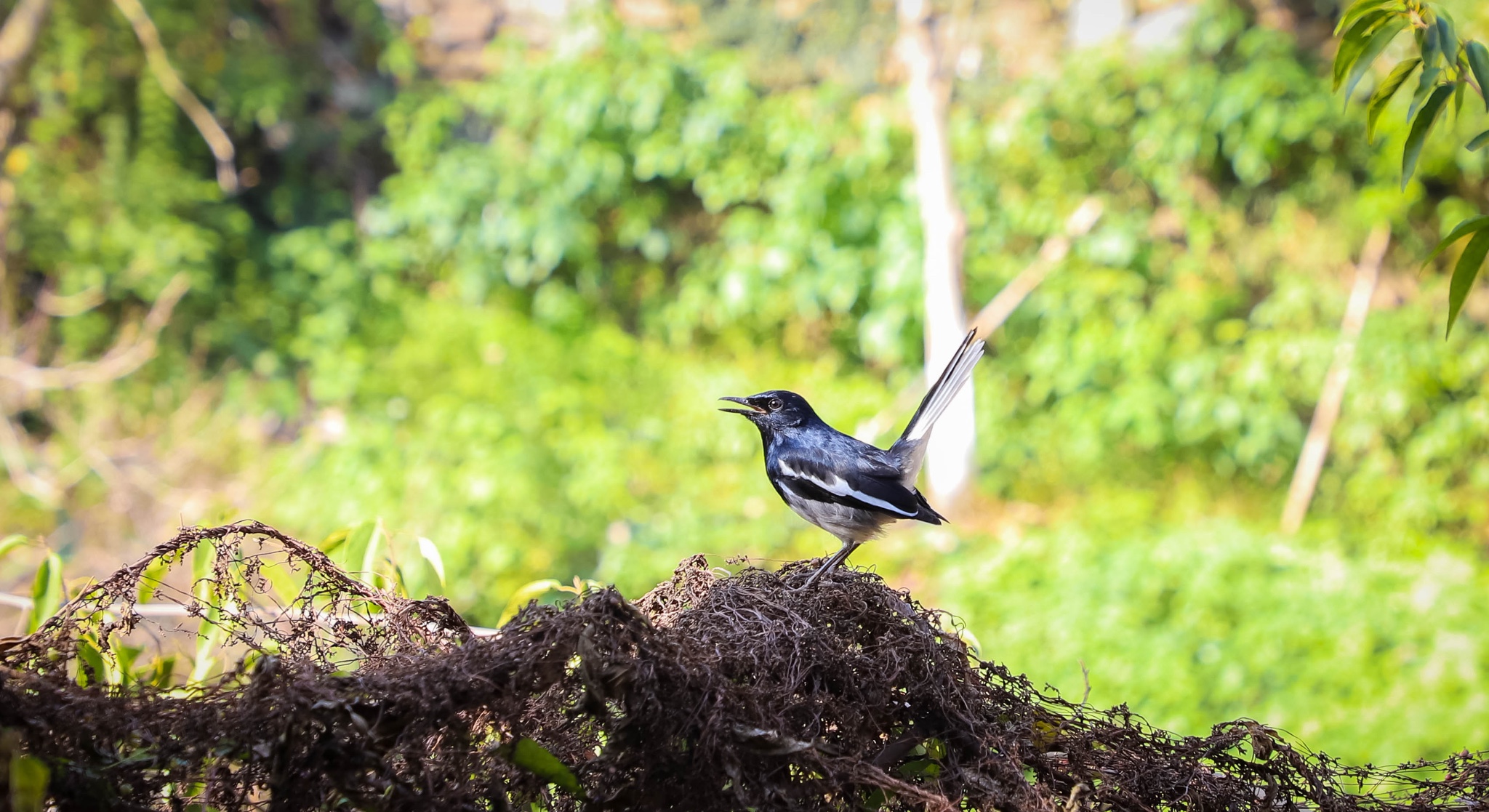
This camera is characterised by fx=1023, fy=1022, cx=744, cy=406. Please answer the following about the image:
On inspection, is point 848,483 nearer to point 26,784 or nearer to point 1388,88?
point 1388,88

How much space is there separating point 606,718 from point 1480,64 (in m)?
1.53

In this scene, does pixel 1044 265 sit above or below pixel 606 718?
above

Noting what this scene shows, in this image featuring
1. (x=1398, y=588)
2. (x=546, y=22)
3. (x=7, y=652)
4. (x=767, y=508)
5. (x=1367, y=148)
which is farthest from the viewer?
(x=546, y=22)

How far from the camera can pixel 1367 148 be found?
759cm

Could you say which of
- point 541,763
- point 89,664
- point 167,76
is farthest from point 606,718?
point 167,76

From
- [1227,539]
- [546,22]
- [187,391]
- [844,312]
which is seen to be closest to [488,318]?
[187,391]

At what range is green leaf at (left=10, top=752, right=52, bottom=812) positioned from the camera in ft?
3.40

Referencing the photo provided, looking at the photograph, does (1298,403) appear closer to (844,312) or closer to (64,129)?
(844,312)

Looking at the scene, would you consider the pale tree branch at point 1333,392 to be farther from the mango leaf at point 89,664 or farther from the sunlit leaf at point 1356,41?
the mango leaf at point 89,664

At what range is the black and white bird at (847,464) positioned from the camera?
2633 millimetres

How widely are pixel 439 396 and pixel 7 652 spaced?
6039mm

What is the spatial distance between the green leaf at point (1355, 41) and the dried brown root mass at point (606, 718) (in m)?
1.05

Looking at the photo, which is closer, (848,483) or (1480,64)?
(1480,64)

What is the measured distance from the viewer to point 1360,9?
1504 millimetres
